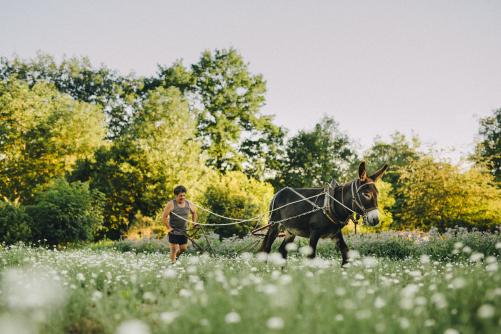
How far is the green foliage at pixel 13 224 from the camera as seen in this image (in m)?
18.1

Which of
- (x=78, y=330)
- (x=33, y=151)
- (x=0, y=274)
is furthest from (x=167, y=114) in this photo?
(x=78, y=330)

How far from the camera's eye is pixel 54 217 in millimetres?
Answer: 18922

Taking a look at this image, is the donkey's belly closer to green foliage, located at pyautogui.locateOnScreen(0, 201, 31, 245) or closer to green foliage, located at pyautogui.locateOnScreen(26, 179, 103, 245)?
green foliage, located at pyautogui.locateOnScreen(26, 179, 103, 245)

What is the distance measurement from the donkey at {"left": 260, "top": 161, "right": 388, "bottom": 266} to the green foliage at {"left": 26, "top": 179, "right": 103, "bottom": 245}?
12.5 m

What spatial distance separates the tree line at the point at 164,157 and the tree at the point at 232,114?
104 mm

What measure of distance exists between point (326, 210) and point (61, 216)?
48.1 ft

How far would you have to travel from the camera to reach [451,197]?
2042 centimetres

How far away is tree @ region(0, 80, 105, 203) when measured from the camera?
33.1 metres

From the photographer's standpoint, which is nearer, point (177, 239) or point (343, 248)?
point (343, 248)

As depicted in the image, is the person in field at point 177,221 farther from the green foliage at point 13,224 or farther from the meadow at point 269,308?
the green foliage at point 13,224

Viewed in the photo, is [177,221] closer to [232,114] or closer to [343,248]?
[343,248]

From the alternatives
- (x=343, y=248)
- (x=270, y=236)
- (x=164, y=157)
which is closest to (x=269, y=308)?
(x=343, y=248)

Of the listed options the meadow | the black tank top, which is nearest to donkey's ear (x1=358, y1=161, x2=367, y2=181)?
the meadow

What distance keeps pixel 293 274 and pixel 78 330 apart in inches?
97.0
